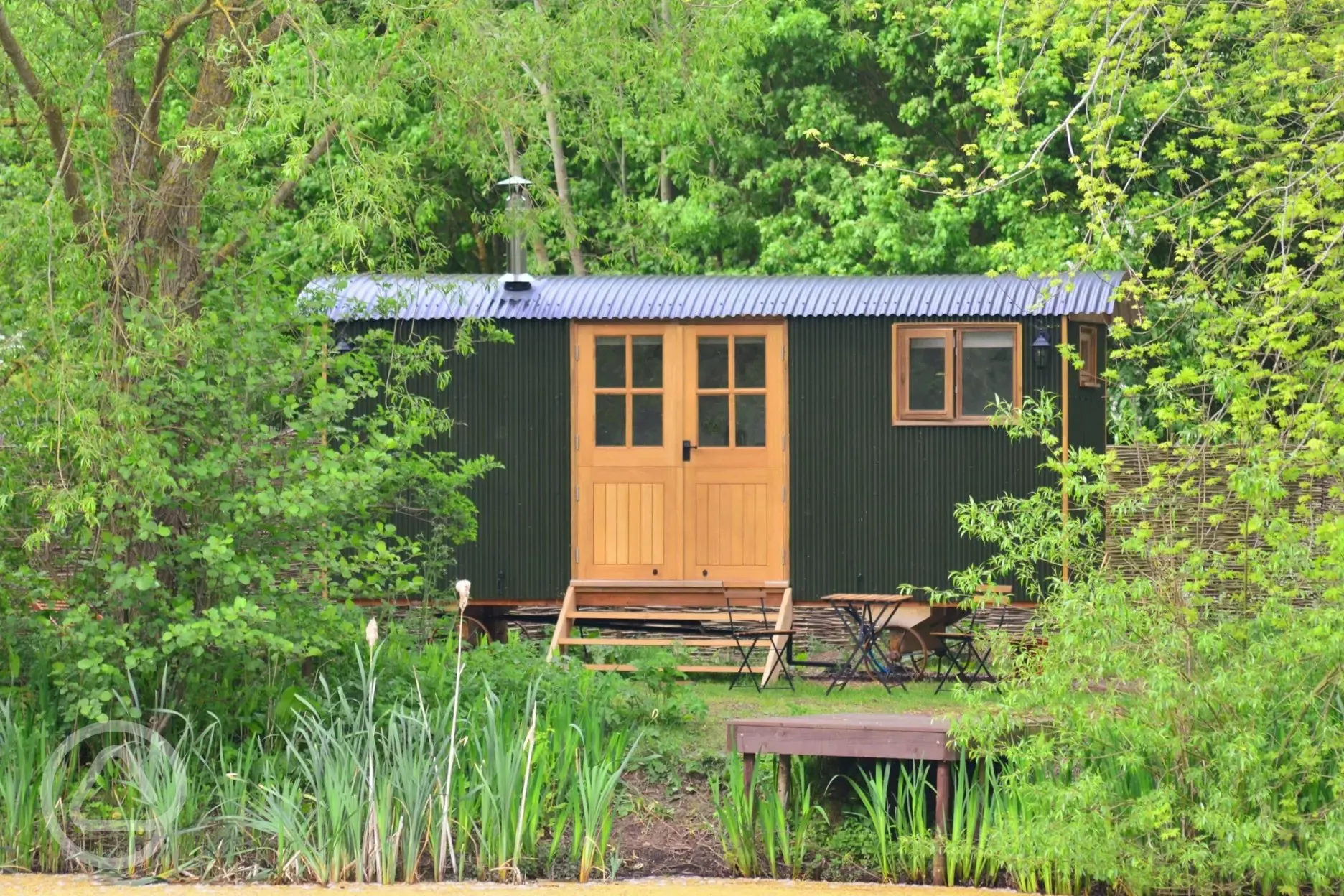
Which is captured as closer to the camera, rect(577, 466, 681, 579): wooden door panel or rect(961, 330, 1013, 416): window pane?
rect(961, 330, 1013, 416): window pane

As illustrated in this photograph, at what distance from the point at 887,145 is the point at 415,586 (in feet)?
30.0

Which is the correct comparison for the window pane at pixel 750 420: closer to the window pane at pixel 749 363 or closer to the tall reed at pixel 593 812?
the window pane at pixel 749 363

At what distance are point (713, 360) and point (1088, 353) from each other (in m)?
2.37

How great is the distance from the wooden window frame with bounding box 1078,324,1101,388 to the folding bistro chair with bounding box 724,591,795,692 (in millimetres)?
2423

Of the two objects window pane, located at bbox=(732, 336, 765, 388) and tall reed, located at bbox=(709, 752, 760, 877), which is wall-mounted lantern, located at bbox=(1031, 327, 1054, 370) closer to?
window pane, located at bbox=(732, 336, 765, 388)

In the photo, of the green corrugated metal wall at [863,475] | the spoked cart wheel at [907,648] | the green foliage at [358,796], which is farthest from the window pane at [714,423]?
the green foliage at [358,796]

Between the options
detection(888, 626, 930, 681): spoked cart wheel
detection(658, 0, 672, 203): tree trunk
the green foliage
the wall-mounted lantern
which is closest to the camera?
the green foliage

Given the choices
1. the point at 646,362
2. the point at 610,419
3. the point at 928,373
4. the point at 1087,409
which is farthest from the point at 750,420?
the point at 1087,409

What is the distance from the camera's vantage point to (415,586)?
7.78 metres

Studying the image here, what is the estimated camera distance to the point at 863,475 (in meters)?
11.8

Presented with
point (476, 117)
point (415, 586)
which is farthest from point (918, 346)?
point (415, 586)

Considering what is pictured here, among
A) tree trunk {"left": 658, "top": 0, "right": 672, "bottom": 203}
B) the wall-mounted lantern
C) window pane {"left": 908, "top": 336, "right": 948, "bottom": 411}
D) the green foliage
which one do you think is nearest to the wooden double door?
window pane {"left": 908, "top": 336, "right": 948, "bottom": 411}

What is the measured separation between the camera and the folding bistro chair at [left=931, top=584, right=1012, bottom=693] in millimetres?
10438

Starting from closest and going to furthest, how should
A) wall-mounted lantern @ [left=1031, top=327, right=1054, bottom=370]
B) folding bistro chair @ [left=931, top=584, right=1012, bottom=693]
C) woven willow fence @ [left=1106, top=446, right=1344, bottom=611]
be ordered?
woven willow fence @ [left=1106, top=446, right=1344, bottom=611] → folding bistro chair @ [left=931, top=584, right=1012, bottom=693] → wall-mounted lantern @ [left=1031, top=327, right=1054, bottom=370]
